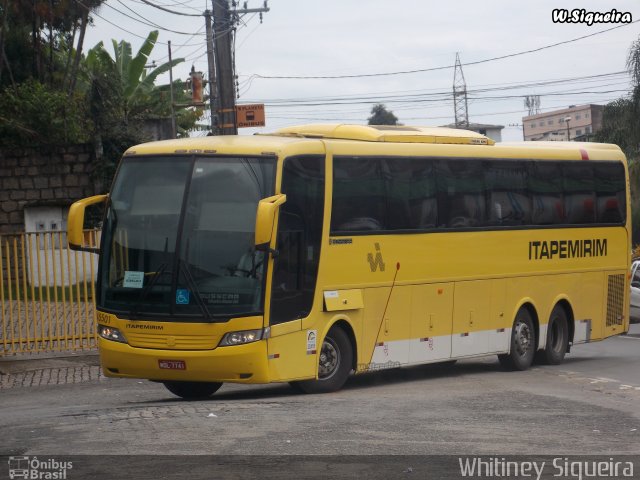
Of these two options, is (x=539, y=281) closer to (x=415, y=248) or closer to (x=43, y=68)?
(x=415, y=248)

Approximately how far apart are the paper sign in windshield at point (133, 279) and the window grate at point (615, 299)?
10672 mm

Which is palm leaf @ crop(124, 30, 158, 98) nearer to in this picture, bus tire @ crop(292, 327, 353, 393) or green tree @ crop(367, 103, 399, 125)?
bus tire @ crop(292, 327, 353, 393)

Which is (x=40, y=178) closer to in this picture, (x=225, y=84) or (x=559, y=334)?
(x=225, y=84)

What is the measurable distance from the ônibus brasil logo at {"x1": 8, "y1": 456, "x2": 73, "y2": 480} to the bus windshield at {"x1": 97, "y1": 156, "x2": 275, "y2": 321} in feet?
13.7

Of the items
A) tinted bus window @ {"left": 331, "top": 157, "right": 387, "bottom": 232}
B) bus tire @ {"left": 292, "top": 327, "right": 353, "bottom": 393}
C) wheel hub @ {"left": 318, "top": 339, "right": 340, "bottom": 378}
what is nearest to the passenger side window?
tinted bus window @ {"left": 331, "top": 157, "right": 387, "bottom": 232}

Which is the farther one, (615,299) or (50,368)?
(615,299)

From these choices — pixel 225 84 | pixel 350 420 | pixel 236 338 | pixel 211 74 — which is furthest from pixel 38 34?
pixel 350 420

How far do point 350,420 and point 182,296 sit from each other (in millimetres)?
2869

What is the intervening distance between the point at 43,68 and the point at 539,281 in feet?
73.4

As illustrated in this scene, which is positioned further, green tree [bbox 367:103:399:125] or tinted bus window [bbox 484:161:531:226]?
green tree [bbox 367:103:399:125]

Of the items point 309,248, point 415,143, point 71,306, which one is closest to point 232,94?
point 71,306

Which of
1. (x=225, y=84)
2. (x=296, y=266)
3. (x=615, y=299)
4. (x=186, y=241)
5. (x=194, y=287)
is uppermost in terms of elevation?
(x=225, y=84)

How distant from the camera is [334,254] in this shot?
14.4m

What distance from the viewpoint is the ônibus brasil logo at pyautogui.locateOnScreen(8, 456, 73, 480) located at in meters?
8.30
